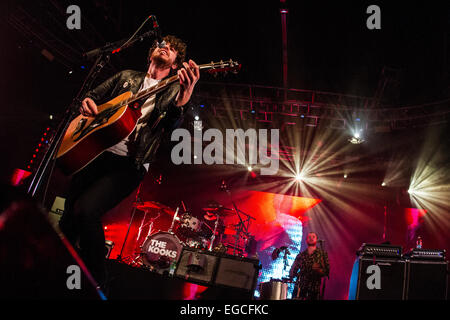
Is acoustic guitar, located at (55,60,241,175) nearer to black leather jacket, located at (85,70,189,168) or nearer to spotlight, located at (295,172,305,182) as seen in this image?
black leather jacket, located at (85,70,189,168)

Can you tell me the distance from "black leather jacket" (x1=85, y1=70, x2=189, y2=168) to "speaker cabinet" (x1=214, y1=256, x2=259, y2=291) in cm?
305

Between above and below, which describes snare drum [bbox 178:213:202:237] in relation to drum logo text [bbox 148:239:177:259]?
above

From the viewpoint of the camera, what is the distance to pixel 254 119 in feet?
30.3

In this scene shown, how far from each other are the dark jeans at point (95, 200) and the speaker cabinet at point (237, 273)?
3058mm

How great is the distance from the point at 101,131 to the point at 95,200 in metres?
0.59

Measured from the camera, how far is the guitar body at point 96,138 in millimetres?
2229

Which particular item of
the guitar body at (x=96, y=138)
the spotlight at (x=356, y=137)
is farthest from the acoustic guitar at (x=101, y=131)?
the spotlight at (x=356, y=137)

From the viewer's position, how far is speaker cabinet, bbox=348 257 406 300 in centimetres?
507

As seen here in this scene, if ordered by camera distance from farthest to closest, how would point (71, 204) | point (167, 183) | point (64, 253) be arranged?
point (167, 183) < point (71, 204) < point (64, 253)

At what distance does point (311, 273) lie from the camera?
6.21 metres

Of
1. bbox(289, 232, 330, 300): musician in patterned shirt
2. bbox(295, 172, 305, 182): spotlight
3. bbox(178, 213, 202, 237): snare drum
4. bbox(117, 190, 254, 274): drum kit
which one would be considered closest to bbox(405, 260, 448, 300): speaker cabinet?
bbox(289, 232, 330, 300): musician in patterned shirt
